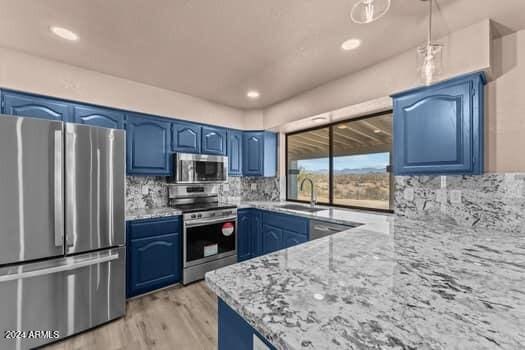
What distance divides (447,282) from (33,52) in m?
3.35

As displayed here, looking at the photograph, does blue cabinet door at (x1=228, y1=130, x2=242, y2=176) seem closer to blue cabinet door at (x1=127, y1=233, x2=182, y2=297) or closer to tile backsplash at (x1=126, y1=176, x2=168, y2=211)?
tile backsplash at (x1=126, y1=176, x2=168, y2=211)

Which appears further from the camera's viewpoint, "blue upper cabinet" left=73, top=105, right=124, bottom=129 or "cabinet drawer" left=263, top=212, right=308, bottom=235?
"cabinet drawer" left=263, top=212, right=308, bottom=235

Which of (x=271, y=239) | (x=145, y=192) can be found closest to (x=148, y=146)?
(x=145, y=192)

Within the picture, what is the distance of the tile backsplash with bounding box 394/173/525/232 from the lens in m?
1.58

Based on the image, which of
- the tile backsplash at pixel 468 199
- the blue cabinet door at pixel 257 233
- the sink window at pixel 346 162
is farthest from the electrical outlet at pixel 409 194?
the blue cabinet door at pixel 257 233

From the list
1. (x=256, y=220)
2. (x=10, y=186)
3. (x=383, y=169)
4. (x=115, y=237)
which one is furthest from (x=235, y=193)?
(x=10, y=186)

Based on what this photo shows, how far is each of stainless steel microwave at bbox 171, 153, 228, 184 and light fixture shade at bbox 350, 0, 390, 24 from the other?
2.39 meters

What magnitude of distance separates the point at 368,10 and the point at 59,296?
2.80 metres

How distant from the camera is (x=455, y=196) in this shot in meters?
1.82

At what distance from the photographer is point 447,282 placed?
80 centimetres

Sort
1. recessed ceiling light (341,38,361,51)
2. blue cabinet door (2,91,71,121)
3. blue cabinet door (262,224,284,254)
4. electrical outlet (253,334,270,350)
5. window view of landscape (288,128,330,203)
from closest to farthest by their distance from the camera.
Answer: electrical outlet (253,334,270,350) < recessed ceiling light (341,38,361,51) < blue cabinet door (2,91,71,121) < blue cabinet door (262,224,284,254) < window view of landscape (288,128,330,203)

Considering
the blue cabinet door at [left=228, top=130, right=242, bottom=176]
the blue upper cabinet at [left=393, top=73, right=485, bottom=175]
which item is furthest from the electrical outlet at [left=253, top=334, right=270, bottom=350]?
the blue cabinet door at [left=228, top=130, right=242, bottom=176]

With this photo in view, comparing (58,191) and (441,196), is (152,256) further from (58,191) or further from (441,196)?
(441,196)

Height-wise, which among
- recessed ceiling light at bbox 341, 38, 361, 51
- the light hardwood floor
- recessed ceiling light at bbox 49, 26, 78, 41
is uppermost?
recessed ceiling light at bbox 49, 26, 78, 41
